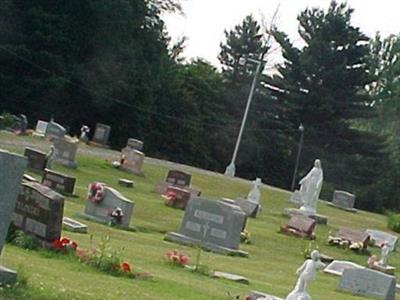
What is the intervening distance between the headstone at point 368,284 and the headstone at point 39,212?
6.25 metres

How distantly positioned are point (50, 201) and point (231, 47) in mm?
70051

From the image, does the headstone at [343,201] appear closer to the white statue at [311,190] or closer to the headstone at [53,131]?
the white statue at [311,190]

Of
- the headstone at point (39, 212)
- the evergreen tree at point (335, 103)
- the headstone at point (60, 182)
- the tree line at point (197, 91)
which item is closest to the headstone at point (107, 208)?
the headstone at point (60, 182)

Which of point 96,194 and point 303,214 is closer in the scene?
point 96,194

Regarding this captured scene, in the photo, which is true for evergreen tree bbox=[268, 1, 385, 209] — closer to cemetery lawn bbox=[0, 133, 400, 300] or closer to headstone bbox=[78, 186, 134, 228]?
cemetery lawn bbox=[0, 133, 400, 300]

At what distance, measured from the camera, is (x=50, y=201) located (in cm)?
1468

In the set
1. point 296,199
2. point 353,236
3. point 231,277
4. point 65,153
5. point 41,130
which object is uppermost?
point 41,130

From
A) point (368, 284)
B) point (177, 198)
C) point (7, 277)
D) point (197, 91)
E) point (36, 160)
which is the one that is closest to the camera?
point (7, 277)

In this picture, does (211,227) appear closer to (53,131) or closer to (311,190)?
(311,190)

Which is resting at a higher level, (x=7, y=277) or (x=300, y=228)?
(x=300, y=228)

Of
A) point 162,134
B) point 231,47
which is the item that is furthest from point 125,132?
point 231,47

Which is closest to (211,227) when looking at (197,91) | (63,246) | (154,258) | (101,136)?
(154,258)

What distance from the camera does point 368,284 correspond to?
60.9ft

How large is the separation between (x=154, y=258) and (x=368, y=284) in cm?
402
